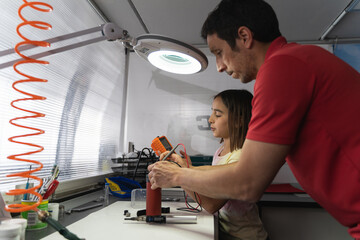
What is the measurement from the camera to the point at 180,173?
895 mm

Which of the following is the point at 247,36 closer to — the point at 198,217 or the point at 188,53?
→ the point at 188,53

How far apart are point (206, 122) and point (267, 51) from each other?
144 centimetres

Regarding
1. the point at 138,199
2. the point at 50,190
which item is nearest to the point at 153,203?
the point at 138,199

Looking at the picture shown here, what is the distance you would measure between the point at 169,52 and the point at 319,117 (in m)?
0.67

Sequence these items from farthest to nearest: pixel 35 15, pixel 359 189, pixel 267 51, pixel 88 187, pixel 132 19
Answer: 1. pixel 132 19
2. pixel 88 187
3. pixel 35 15
4. pixel 267 51
5. pixel 359 189

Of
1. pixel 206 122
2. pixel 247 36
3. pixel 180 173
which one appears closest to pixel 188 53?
pixel 247 36

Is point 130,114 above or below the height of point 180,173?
above

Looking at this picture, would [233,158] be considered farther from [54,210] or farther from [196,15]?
[196,15]

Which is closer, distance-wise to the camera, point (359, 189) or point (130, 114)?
point (359, 189)

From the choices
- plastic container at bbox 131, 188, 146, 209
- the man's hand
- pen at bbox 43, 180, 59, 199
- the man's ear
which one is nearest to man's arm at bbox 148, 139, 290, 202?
the man's hand

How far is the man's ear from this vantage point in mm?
824

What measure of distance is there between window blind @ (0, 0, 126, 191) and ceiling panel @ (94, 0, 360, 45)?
22 cm

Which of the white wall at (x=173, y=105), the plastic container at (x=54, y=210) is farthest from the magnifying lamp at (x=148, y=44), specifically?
the white wall at (x=173, y=105)

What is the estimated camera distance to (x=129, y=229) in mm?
828
